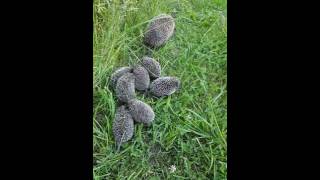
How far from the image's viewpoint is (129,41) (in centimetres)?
211

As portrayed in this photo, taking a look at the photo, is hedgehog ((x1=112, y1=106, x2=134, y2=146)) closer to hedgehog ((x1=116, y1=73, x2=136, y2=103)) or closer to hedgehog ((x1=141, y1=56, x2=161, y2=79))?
hedgehog ((x1=116, y1=73, x2=136, y2=103))

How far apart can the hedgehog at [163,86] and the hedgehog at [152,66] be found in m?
0.02

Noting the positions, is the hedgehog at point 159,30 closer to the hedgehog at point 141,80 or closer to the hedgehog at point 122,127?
the hedgehog at point 141,80

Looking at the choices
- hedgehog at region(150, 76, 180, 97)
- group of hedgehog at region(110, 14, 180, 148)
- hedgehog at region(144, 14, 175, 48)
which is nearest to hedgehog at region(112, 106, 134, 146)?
group of hedgehog at region(110, 14, 180, 148)

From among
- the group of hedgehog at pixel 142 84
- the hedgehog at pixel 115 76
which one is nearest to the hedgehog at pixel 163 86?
the group of hedgehog at pixel 142 84

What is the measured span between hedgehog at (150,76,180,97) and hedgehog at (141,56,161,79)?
2 centimetres

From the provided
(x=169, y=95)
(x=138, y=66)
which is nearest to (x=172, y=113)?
(x=169, y=95)

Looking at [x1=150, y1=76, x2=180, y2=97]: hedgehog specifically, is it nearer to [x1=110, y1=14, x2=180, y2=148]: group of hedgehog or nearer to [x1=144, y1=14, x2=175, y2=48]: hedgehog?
[x1=110, y1=14, x2=180, y2=148]: group of hedgehog

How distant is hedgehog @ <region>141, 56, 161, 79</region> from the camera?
2080 millimetres

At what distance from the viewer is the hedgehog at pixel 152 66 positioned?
6.82 ft

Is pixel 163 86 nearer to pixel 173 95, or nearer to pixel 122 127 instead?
pixel 173 95

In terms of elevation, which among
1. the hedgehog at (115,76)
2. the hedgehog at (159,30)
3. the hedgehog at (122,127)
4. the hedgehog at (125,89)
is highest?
the hedgehog at (159,30)

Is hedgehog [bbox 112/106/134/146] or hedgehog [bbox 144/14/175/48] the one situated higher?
hedgehog [bbox 144/14/175/48]

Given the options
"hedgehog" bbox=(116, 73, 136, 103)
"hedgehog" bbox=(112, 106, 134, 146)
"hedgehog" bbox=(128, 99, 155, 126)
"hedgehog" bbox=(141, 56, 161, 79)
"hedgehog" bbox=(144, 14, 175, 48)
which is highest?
"hedgehog" bbox=(144, 14, 175, 48)
